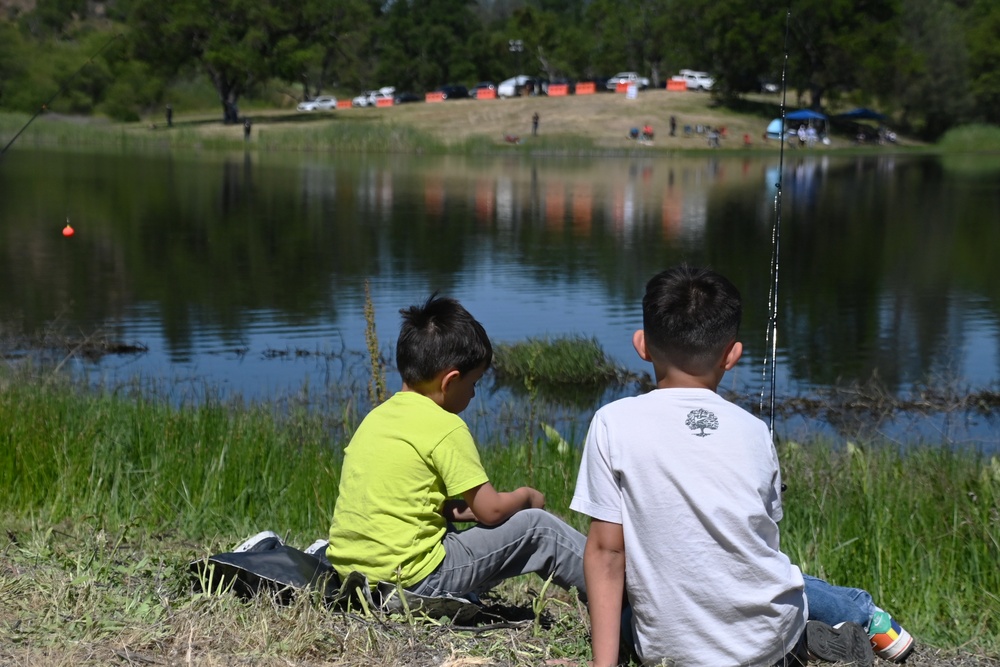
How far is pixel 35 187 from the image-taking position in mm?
28406

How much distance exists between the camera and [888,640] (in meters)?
3.33

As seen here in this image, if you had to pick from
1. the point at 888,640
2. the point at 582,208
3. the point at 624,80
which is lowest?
the point at 888,640

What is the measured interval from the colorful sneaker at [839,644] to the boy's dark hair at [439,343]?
122 centimetres

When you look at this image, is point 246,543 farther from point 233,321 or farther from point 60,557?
point 233,321

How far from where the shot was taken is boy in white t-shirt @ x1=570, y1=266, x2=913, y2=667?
9.35ft

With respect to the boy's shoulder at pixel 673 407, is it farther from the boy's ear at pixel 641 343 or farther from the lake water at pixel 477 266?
the lake water at pixel 477 266

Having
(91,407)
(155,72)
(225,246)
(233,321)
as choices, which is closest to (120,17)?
(155,72)

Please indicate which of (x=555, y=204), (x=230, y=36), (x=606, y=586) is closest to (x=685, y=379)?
(x=606, y=586)

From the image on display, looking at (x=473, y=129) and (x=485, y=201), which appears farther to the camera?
(x=473, y=129)

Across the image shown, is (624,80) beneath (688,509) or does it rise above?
above

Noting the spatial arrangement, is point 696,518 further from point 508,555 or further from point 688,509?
point 508,555

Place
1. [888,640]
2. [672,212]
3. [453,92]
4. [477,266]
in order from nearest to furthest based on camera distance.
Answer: [888,640] → [477,266] → [672,212] → [453,92]

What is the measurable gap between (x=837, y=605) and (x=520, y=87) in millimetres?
78579

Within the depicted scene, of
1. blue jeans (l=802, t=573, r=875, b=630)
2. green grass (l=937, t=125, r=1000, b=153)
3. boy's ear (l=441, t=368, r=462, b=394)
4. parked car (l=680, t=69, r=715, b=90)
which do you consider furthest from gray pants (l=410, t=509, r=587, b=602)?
parked car (l=680, t=69, r=715, b=90)
